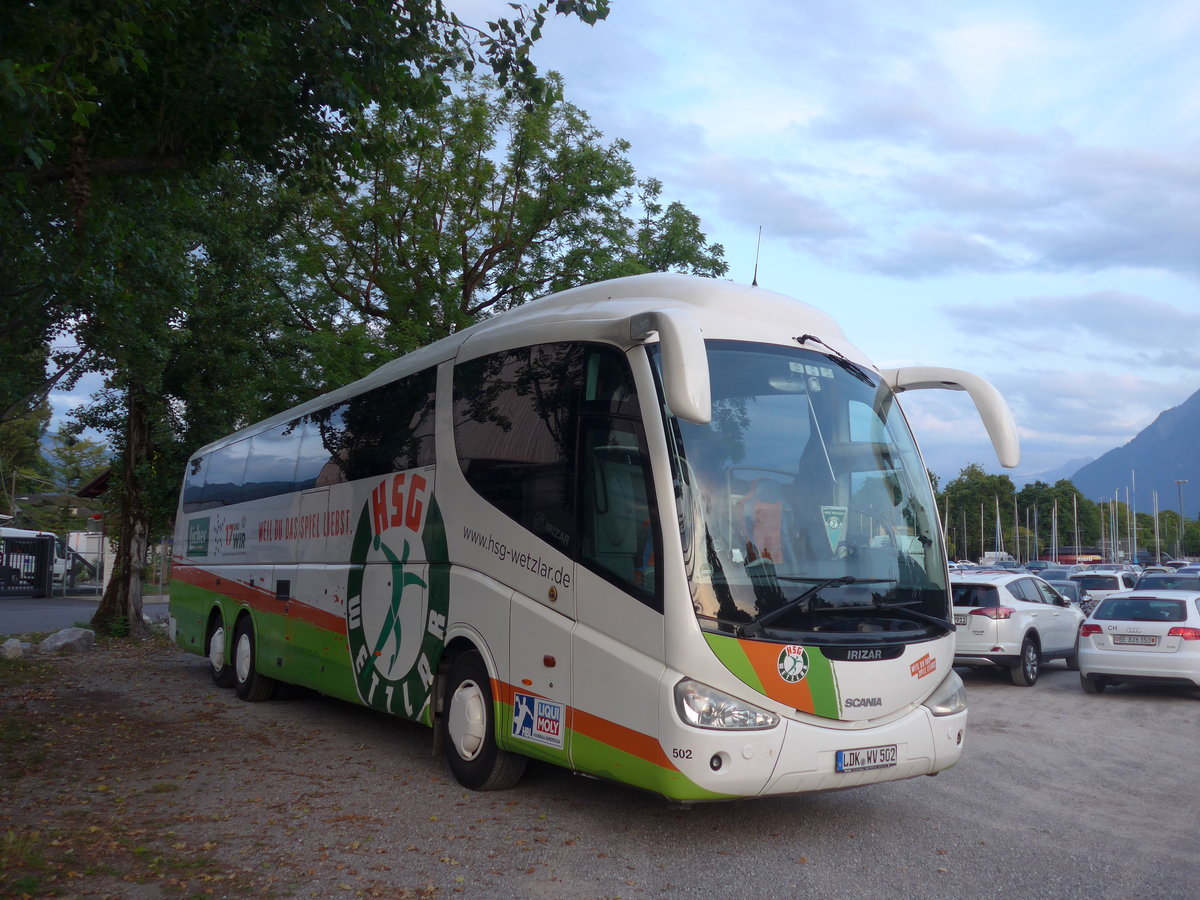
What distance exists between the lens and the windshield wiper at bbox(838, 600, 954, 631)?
654cm

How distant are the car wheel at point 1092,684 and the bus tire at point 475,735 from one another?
9.87m

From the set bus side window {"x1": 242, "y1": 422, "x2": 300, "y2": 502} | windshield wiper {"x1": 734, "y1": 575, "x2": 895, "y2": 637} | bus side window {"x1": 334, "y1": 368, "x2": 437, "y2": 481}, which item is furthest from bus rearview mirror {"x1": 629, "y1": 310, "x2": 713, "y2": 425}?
bus side window {"x1": 242, "y1": 422, "x2": 300, "y2": 502}

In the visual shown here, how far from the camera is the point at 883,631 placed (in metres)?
6.60

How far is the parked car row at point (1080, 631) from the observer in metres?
13.8

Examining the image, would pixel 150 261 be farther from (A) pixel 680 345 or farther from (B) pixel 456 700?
(A) pixel 680 345

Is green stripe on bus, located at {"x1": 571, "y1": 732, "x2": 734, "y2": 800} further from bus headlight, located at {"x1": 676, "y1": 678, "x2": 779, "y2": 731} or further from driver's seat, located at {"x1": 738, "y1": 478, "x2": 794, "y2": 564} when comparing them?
driver's seat, located at {"x1": 738, "y1": 478, "x2": 794, "y2": 564}

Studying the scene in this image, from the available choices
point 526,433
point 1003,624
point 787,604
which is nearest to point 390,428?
point 526,433

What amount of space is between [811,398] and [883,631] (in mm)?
1550

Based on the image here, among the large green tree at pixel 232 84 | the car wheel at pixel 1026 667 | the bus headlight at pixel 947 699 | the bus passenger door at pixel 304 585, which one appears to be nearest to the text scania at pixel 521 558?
the bus headlight at pixel 947 699

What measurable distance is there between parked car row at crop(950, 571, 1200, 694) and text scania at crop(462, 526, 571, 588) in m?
7.70

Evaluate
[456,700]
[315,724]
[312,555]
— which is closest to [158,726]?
[315,724]

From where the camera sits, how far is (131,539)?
22.1 m

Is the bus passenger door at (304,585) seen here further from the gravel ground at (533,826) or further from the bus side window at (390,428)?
Result: the gravel ground at (533,826)

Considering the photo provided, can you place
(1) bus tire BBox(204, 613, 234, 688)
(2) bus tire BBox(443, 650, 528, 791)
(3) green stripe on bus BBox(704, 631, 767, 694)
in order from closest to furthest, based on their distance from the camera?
1. (3) green stripe on bus BBox(704, 631, 767, 694)
2. (2) bus tire BBox(443, 650, 528, 791)
3. (1) bus tire BBox(204, 613, 234, 688)
